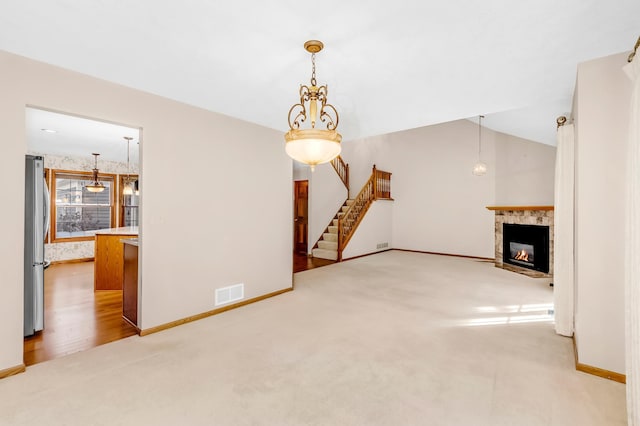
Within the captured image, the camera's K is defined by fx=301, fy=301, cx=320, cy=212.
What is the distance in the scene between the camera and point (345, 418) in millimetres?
1949

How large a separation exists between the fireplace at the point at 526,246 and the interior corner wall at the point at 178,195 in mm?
5148

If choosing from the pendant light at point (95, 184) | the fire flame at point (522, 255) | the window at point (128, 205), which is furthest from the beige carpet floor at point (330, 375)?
the window at point (128, 205)

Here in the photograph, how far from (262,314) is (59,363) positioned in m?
1.96

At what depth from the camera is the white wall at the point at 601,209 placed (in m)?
2.39

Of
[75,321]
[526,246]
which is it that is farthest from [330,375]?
[526,246]

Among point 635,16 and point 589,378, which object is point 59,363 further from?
point 635,16

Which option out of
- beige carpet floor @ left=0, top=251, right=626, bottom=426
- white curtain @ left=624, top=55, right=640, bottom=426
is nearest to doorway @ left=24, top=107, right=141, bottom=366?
beige carpet floor @ left=0, top=251, right=626, bottom=426

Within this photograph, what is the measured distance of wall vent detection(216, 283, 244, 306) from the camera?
3.89 metres

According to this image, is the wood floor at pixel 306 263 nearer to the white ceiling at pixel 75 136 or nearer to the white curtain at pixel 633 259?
the white ceiling at pixel 75 136

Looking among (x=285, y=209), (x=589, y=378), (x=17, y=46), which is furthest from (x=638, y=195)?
(x=17, y=46)

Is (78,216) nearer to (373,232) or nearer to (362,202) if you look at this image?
(362,202)

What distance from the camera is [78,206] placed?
758cm

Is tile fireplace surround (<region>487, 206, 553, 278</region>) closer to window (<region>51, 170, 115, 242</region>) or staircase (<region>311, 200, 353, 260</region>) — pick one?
staircase (<region>311, 200, 353, 260</region>)

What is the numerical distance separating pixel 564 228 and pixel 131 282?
4935 mm
